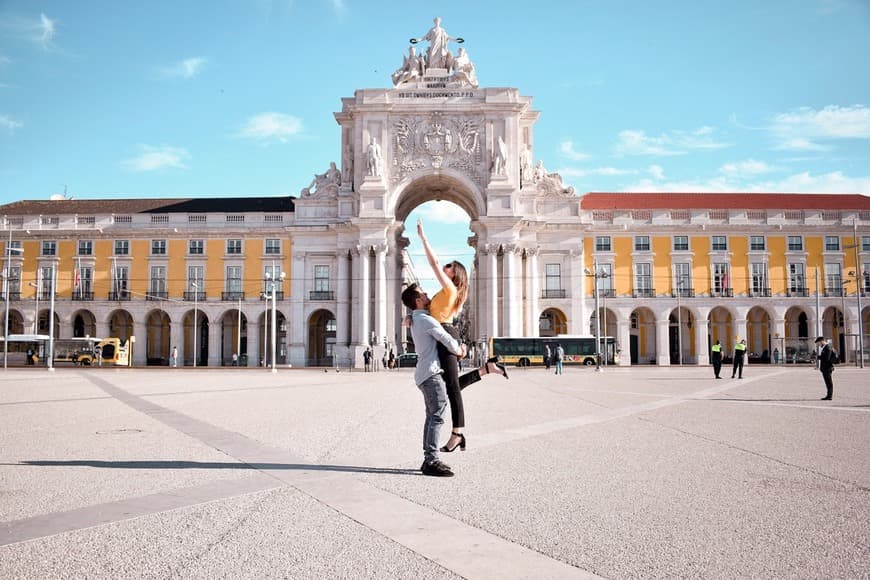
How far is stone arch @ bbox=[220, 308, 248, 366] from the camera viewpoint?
6378 centimetres

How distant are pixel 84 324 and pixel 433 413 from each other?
213 feet

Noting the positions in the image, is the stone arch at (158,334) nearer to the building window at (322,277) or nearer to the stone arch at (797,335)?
the building window at (322,277)

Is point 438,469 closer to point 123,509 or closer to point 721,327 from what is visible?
point 123,509

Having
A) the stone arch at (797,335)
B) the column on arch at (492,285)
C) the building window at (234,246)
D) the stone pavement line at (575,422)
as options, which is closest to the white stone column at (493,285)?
the column on arch at (492,285)

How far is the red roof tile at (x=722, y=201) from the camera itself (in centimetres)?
6512

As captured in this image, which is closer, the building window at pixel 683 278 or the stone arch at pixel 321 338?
the building window at pixel 683 278

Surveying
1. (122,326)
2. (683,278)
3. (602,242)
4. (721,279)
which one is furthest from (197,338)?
(721,279)

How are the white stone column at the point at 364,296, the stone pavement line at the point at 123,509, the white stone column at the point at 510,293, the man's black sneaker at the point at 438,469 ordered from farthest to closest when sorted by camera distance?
the white stone column at the point at 364,296, the white stone column at the point at 510,293, the man's black sneaker at the point at 438,469, the stone pavement line at the point at 123,509

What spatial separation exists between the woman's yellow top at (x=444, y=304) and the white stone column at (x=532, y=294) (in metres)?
50.2

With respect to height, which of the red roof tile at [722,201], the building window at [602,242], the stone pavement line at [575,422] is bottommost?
the stone pavement line at [575,422]

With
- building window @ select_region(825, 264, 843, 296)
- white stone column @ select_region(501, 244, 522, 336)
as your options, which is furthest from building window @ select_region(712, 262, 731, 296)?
white stone column @ select_region(501, 244, 522, 336)

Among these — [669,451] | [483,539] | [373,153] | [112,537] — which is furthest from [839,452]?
[373,153]

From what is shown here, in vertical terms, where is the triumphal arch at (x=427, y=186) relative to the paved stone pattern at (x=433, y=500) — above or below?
above

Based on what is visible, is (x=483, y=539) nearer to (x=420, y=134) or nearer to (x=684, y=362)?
(x=420, y=134)
